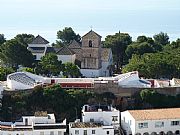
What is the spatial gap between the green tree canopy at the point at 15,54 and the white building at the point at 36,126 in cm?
1165

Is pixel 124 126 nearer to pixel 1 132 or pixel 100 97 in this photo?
pixel 100 97

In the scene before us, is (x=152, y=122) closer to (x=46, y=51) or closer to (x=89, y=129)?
(x=89, y=129)

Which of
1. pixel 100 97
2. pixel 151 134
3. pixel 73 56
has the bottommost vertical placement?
pixel 151 134

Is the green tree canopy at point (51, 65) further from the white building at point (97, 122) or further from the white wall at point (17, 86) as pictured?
the white building at point (97, 122)

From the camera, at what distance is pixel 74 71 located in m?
37.8

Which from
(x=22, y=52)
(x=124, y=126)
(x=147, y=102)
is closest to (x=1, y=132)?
(x=124, y=126)

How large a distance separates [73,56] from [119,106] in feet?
34.4

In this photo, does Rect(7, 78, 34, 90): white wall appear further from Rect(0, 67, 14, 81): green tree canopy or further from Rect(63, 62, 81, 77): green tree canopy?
Rect(63, 62, 81, 77): green tree canopy

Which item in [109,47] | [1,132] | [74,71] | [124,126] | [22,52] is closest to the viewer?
[1,132]

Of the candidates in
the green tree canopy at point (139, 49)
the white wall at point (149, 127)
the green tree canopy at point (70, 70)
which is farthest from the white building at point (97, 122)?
the green tree canopy at point (139, 49)

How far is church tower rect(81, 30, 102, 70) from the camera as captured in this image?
39.6 m

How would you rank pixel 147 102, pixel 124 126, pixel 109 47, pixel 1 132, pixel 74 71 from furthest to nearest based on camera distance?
pixel 109 47 → pixel 74 71 → pixel 147 102 → pixel 124 126 → pixel 1 132

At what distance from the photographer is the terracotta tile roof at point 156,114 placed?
2881cm

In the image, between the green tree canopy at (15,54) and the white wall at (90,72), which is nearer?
the green tree canopy at (15,54)
